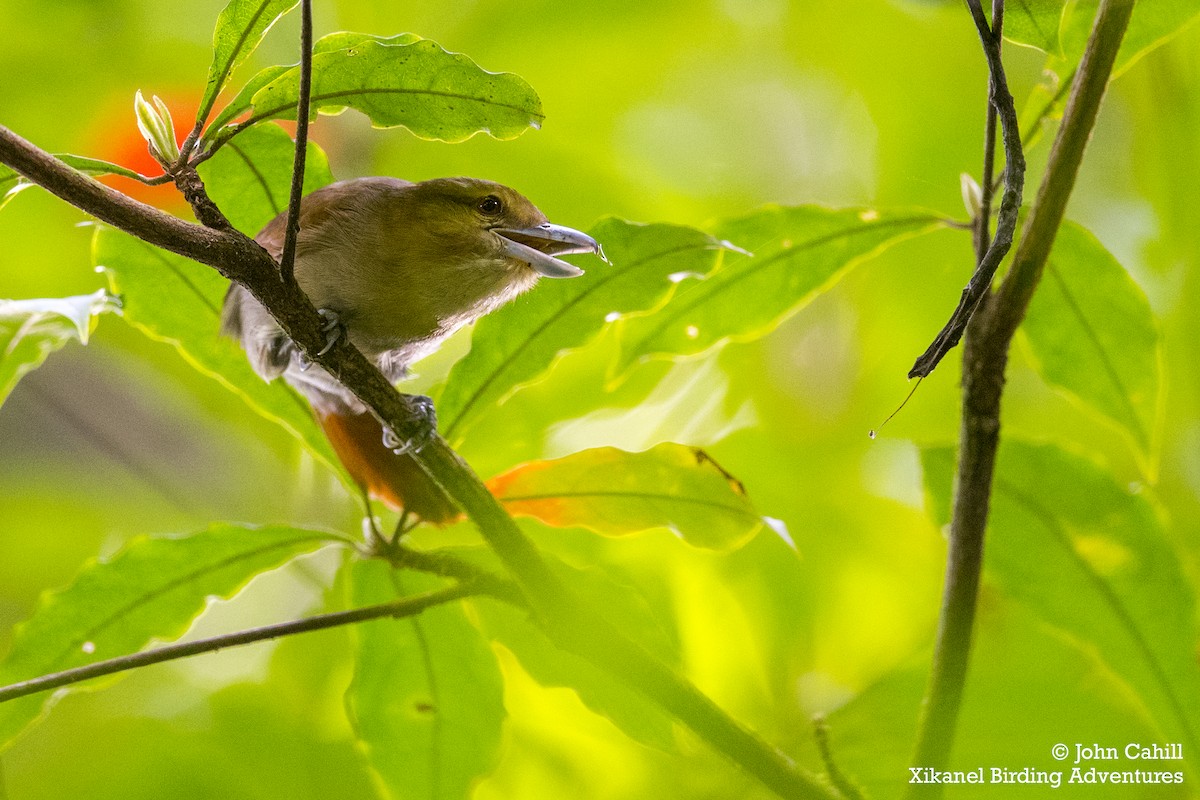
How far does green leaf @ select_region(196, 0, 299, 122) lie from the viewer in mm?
759

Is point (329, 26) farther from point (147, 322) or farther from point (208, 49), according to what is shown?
point (147, 322)

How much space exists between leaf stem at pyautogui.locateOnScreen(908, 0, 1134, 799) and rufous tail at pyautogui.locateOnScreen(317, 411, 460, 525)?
45 cm

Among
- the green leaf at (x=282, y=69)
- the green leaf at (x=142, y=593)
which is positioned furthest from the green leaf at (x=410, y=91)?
the green leaf at (x=142, y=593)

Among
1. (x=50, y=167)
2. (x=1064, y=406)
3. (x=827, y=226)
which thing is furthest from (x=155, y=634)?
(x=1064, y=406)

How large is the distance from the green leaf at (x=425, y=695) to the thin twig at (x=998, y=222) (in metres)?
0.63

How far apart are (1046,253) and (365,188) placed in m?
0.68

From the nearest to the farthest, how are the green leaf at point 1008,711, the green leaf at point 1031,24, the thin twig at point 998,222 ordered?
the thin twig at point 998,222 → the green leaf at point 1031,24 → the green leaf at point 1008,711

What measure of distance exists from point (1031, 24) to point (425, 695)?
85 centimetres

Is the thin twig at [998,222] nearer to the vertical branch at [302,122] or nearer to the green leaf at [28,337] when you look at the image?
the vertical branch at [302,122]

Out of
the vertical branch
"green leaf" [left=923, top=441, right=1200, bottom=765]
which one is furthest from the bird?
"green leaf" [left=923, top=441, right=1200, bottom=765]

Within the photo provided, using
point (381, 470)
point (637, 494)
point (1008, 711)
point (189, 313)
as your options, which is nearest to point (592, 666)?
point (637, 494)

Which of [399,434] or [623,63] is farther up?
[623,63]

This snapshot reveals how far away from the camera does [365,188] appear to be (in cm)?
113

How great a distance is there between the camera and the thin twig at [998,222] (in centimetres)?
56
